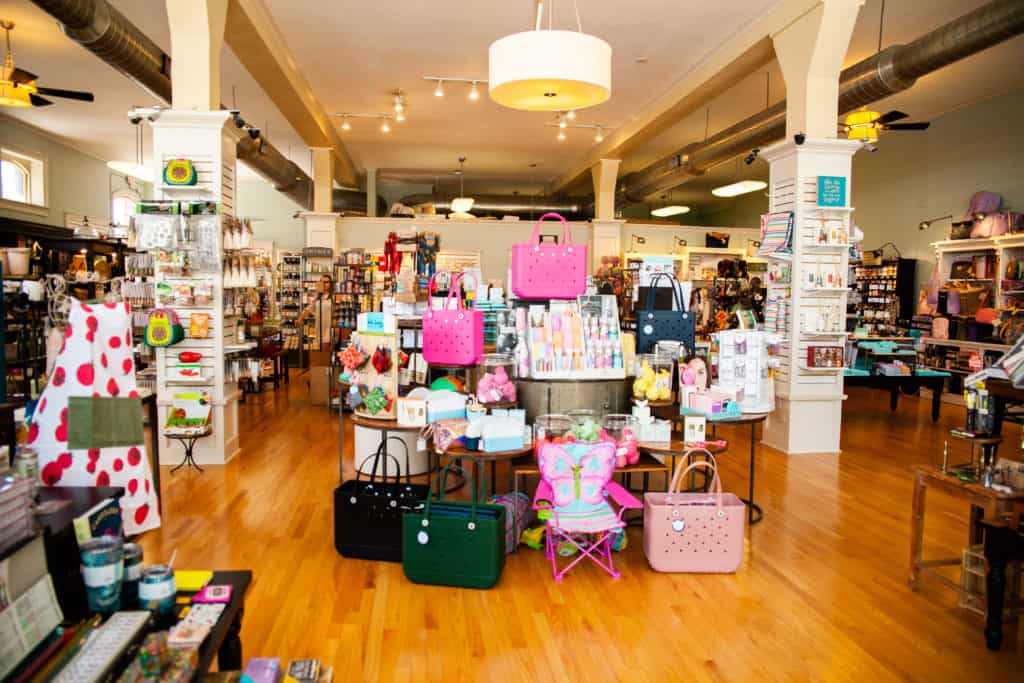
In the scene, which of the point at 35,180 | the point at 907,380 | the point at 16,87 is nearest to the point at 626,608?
the point at 907,380

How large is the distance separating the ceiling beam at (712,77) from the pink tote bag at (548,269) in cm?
373

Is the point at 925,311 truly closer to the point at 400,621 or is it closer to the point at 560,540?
the point at 560,540

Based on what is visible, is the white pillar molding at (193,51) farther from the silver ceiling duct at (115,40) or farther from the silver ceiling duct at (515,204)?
the silver ceiling duct at (515,204)

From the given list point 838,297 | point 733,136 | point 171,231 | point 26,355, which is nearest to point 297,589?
point 171,231

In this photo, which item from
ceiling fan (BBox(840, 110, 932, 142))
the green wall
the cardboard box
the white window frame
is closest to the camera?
ceiling fan (BBox(840, 110, 932, 142))

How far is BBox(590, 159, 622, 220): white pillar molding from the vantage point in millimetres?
12578

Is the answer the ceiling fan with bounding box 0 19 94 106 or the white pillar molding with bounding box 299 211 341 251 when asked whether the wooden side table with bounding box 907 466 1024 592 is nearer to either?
the ceiling fan with bounding box 0 19 94 106

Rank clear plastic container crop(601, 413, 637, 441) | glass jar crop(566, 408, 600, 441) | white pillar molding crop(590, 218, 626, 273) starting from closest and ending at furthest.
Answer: glass jar crop(566, 408, 600, 441) → clear plastic container crop(601, 413, 637, 441) → white pillar molding crop(590, 218, 626, 273)

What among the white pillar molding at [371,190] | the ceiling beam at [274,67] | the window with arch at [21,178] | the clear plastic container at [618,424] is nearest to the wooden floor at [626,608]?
the clear plastic container at [618,424]

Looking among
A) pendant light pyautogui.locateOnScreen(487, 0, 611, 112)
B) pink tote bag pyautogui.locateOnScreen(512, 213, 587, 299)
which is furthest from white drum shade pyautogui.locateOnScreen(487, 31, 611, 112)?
pink tote bag pyautogui.locateOnScreen(512, 213, 587, 299)

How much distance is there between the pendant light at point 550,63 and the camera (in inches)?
128

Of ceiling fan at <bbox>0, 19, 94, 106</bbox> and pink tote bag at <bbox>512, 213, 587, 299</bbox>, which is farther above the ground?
ceiling fan at <bbox>0, 19, 94, 106</bbox>

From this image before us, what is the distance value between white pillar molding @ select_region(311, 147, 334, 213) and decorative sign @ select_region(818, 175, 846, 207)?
8625mm

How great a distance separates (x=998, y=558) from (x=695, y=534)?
53.7 inches
